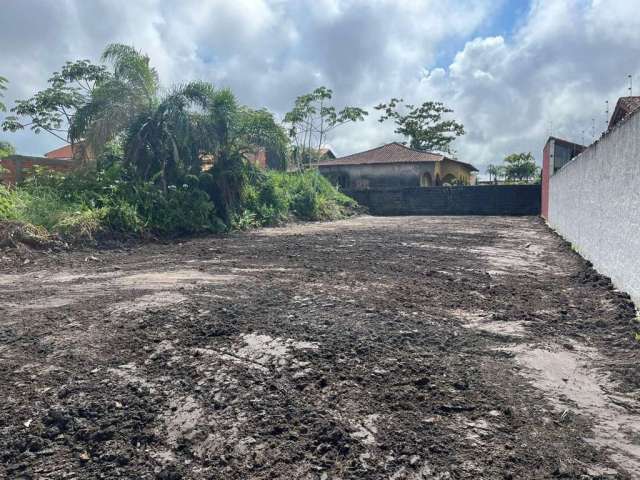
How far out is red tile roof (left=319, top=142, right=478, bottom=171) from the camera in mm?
29058

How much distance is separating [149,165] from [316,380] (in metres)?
10.2

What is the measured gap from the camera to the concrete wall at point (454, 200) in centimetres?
2266

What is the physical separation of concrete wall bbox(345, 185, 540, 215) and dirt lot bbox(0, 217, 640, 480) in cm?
1891

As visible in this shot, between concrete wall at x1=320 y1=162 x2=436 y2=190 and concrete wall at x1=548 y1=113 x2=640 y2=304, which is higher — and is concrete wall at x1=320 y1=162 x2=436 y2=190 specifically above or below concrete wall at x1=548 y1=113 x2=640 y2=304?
above

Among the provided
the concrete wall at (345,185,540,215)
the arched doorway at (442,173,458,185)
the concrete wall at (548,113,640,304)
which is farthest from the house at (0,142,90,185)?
the arched doorway at (442,173,458,185)

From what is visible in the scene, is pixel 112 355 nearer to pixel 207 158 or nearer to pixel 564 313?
pixel 564 313

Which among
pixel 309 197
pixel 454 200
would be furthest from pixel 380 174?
pixel 309 197

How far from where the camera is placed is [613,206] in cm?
516

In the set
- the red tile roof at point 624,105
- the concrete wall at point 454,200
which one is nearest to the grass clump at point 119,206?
the red tile roof at point 624,105

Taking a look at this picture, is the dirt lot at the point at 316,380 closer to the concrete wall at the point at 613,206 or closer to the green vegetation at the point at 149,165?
the concrete wall at the point at 613,206

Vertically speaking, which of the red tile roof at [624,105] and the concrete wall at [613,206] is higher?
the red tile roof at [624,105]

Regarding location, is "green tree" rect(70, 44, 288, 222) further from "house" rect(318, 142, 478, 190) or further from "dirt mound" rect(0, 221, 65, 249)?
"house" rect(318, 142, 478, 190)

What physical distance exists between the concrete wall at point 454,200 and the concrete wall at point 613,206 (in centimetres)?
1519

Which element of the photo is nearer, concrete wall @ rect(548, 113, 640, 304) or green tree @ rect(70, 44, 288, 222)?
concrete wall @ rect(548, 113, 640, 304)
